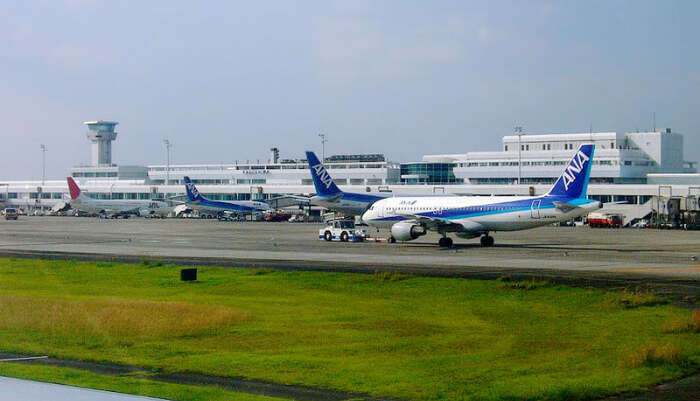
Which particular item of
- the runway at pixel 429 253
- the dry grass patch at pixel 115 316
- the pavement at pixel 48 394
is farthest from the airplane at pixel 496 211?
the pavement at pixel 48 394

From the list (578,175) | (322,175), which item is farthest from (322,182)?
(578,175)

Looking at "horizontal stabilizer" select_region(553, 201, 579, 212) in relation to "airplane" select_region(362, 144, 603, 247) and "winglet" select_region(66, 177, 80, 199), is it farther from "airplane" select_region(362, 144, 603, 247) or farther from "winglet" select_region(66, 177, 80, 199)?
"winglet" select_region(66, 177, 80, 199)

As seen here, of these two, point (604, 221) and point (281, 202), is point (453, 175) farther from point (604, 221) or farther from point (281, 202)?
point (604, 221)

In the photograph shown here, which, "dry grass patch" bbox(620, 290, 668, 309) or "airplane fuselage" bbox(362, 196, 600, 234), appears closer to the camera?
"dry grass patch" bbox(620, 290, 668, 309)

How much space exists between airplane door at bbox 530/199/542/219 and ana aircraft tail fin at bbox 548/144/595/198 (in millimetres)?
1687

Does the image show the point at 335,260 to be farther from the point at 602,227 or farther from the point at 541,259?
the point at 602,227

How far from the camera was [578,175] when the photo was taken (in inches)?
2549

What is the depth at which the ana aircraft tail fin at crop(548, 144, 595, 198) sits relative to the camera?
64312 millimetres

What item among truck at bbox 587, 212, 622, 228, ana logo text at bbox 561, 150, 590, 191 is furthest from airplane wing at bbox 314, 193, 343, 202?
ana logo text at bbox 561, 150, 590, 191

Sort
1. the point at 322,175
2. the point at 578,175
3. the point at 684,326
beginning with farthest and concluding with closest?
1. the point at 322,175
2. the point at 578,175
3. the point at 684,326

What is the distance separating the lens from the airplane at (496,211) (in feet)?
211

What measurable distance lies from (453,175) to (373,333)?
14691cm

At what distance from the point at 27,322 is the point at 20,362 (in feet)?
21.9

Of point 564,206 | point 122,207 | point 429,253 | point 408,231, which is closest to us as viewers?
point 429,253
